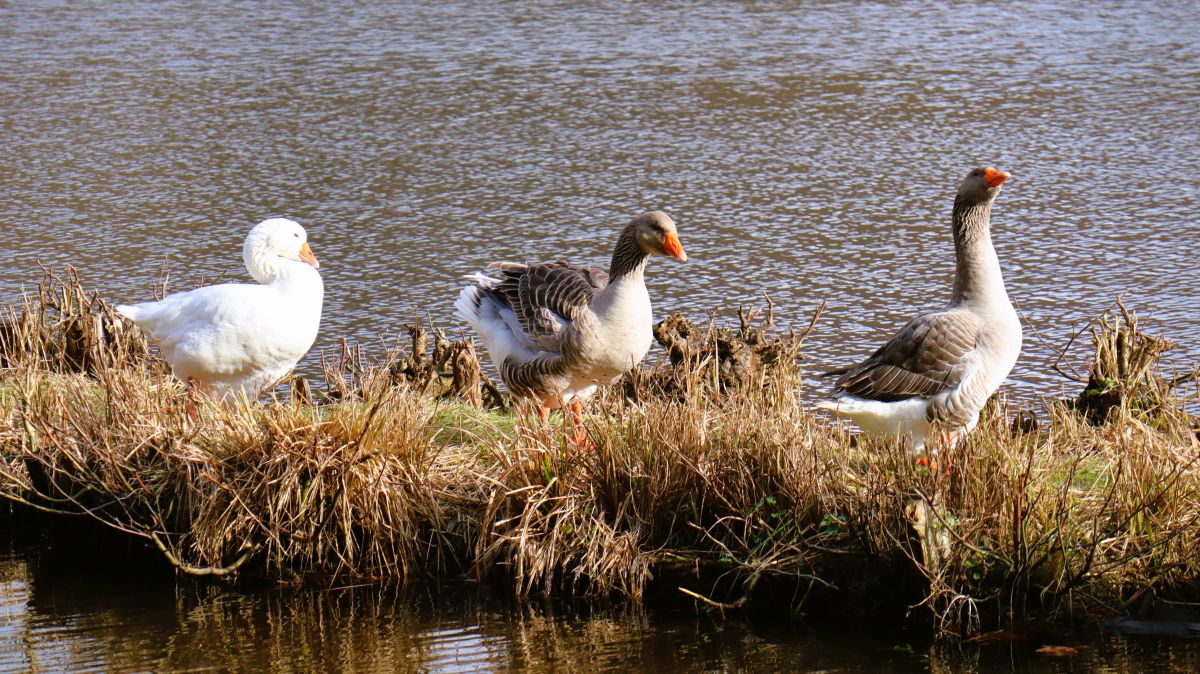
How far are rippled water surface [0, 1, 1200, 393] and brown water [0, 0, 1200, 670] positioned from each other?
0.14 ft

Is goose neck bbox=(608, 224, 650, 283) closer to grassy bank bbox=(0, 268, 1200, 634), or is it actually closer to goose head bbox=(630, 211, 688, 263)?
goose head bbox=(630, 211, 688, 263)

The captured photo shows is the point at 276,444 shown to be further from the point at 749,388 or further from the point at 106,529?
the point at 749,388

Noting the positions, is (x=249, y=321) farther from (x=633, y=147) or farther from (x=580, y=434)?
(x=633, y=147)

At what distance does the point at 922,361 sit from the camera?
6.65m

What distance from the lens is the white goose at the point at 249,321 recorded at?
24.5 feet

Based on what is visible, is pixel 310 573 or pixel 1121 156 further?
pixel 1121 156

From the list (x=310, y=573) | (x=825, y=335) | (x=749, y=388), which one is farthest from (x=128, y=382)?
(x=825, y=335)

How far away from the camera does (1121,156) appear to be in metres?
13.2

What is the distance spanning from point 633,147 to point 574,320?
22.0ft

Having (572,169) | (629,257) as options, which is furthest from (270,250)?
(572,169)

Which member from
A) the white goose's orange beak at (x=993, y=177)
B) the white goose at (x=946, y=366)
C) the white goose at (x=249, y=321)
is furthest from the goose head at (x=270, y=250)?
the white goose's orange beak at (x=993, y=177)

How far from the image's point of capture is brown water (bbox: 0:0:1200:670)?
20.5 feet

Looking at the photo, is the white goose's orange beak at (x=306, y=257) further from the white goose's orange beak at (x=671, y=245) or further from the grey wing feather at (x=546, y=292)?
→ the white goose's orange beak at (x=671, y=245)

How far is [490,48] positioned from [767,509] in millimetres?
12376
